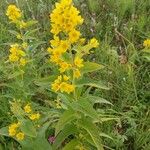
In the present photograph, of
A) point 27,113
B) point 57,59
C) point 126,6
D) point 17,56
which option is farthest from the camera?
point 126,6

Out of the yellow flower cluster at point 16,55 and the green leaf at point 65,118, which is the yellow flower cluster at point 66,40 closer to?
the green leaf at point 65,118

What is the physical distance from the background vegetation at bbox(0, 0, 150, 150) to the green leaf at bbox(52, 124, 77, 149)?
0.74 feet

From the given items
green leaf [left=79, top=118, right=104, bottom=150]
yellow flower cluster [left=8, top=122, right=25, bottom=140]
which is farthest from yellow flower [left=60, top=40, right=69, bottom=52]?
yellow flower cluster [left=8, top=122, right=25, bottom=140]

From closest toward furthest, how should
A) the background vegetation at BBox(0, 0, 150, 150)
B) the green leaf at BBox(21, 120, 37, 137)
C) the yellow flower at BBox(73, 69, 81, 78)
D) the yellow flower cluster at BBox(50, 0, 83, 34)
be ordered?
the yellow flower cluster at BBox(50, 0, 83, 34) < the yellow flower at BBox(73, 69, 81, 78) < the green leaf at BBox(21, 120, 37, 137) < the background vegetation at BBox(0, 0, 150, 150)

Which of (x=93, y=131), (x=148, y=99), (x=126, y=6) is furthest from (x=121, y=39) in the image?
(x=93, y=131)

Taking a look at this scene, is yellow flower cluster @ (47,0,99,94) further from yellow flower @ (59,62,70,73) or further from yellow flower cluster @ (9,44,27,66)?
yellow flower cluster @ (9,44,27,66)

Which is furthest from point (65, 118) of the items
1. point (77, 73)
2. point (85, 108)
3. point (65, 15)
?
point (65, 15)

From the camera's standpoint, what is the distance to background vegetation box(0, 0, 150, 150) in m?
2.52

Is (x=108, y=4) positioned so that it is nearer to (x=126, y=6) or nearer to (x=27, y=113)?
(x=126, y=6)

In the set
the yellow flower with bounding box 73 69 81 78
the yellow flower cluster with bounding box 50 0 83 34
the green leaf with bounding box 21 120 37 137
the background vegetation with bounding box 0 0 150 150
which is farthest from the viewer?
the background vegetation with bounding box 0 0 150 150

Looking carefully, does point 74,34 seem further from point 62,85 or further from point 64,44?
point 62,85

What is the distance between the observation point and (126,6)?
3.50 meters

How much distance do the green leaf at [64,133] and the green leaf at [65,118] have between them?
83mm

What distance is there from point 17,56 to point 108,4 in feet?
4.92
